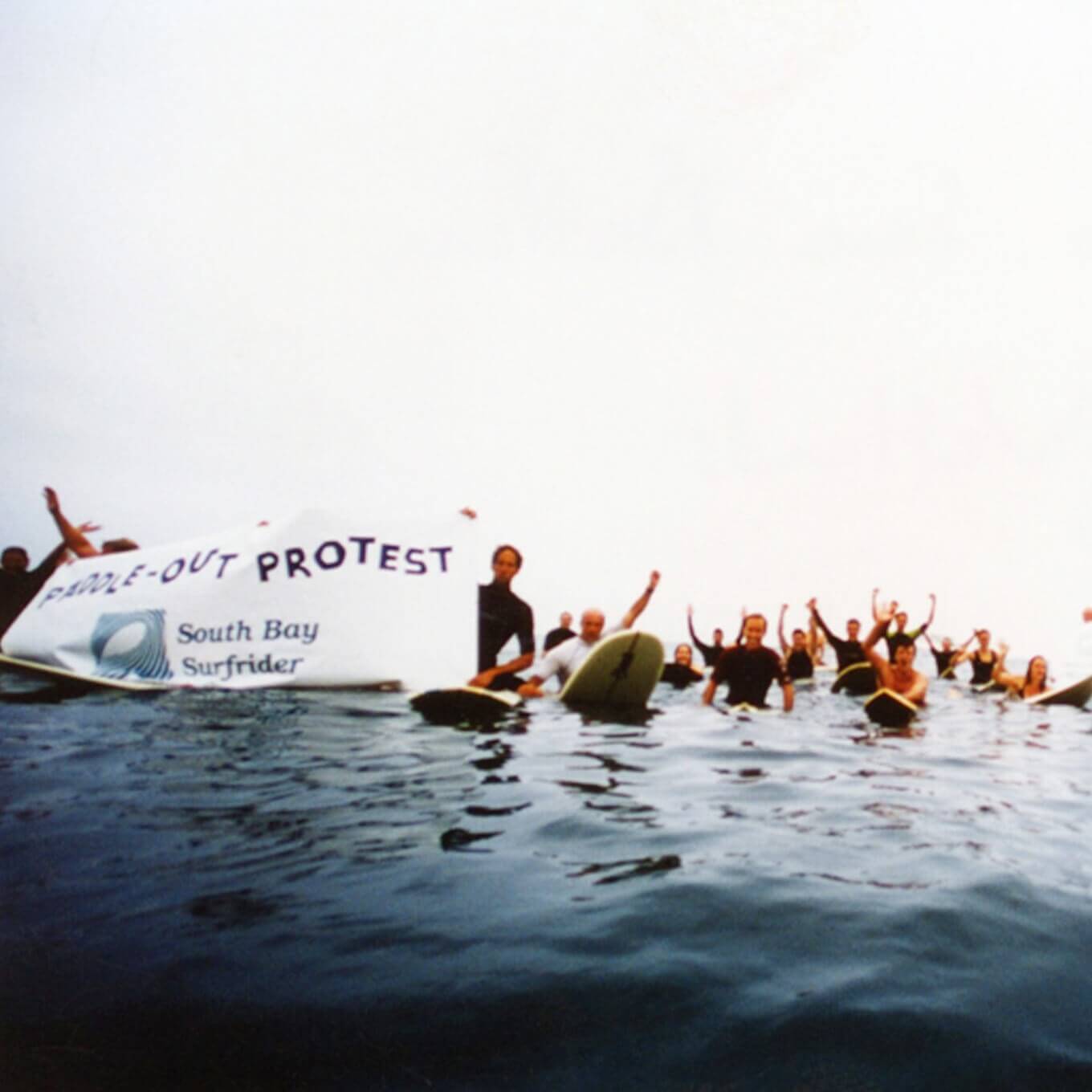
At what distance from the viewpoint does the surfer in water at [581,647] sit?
984 centimetres

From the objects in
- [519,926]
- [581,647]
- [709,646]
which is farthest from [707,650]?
[519,926]

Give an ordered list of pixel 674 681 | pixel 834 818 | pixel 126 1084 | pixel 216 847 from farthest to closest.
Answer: pixel 674 681
pixel 834 818
pixel 216 847
pixel 126 1084

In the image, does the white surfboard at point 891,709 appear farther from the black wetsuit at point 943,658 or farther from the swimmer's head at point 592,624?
the black wetsuit at point 943,658

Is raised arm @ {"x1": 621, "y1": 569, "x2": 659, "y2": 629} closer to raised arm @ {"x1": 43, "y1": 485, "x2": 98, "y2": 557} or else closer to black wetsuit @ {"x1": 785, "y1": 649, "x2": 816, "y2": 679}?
raised arm @ {"x1": 43, "y1": 485, "x2": 98, "y2": 557}

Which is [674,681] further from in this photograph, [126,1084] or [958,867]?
[126,1084]

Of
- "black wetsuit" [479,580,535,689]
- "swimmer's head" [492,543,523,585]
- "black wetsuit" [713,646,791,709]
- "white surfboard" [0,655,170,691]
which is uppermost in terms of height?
"swimmer's head" [492,543,523,585]

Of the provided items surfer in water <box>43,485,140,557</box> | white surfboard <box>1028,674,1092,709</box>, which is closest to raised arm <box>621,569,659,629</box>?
surfer in water <box>43,485,140,557</box>

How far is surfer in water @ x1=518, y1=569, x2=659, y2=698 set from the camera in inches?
388

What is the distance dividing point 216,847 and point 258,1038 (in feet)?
4.99

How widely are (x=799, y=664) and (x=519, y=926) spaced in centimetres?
1822

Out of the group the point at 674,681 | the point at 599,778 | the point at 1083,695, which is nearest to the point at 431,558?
the point at 599,778

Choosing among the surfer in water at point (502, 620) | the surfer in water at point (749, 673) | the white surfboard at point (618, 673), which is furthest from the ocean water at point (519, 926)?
the surfer in water at point (749, 673)

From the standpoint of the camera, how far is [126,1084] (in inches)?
75.1

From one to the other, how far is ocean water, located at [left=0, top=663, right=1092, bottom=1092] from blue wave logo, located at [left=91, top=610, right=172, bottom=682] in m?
3.09
